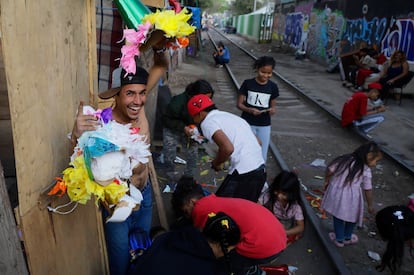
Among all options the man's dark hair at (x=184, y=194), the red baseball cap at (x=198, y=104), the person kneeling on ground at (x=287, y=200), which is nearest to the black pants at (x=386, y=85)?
the person kneeling on ground at (x=287, y=200)

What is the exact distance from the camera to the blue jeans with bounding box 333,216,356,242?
14.4 ft

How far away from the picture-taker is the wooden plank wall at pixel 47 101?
64.2 inches

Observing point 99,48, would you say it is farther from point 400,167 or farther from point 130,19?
point 400,167

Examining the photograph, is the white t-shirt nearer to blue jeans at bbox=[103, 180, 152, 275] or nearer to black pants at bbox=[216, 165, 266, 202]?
black pants at bbox=[216, 165, 266, 202]

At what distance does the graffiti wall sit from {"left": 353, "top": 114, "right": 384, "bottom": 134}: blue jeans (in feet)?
22.6

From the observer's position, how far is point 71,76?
7.23 feet

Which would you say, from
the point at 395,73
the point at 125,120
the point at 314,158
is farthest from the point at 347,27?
the point at 125,120

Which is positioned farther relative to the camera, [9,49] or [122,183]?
[122,183]

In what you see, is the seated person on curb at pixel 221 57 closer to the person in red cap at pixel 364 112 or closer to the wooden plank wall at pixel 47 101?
the person in red cap at pixel 364 112

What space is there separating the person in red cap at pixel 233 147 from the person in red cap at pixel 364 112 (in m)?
5.98

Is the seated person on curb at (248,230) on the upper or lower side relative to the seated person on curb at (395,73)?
lower

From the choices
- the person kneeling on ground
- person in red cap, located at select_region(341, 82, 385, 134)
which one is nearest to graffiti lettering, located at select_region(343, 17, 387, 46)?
person in red cap, located at select_region(341, 82, 385, 134)

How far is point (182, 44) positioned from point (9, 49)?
1.38 m

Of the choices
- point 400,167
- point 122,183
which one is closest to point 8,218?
point 122,183
